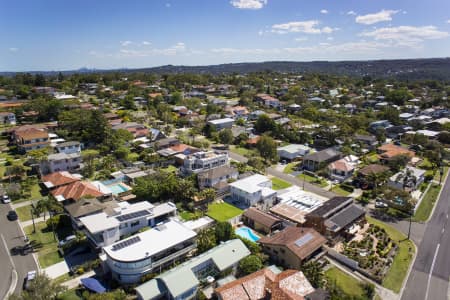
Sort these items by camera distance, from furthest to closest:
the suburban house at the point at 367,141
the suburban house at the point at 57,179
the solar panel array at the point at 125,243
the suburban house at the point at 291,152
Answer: the suburban house at the point at 367,141 < the suburban house at the point at 291,152 < the suburban house at the point at 57,179 < the solar panel array at the point at 125,243

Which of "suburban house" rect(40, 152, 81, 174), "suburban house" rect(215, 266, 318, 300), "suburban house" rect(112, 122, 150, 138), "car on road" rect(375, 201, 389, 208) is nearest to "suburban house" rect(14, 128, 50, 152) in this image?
"suburban house" rect(40, 152, 81, 174)

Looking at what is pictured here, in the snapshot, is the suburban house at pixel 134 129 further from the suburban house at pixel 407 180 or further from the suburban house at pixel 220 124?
the suburban house at pixel 407 180

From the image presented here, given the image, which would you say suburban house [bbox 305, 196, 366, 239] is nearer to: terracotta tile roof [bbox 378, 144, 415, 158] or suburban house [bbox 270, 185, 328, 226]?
suburban house [bbox 270, 185, 328, 226]

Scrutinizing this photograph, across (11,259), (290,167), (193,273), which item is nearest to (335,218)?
(193,273)

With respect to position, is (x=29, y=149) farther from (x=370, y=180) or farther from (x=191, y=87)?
(x=191, y=87)

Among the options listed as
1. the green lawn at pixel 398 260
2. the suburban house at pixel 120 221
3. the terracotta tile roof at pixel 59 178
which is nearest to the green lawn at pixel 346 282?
the green lawn at pixel 398 260

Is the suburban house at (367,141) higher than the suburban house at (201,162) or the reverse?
the reverse

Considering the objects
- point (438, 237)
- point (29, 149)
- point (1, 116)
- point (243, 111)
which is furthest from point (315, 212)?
point (1, 116)
